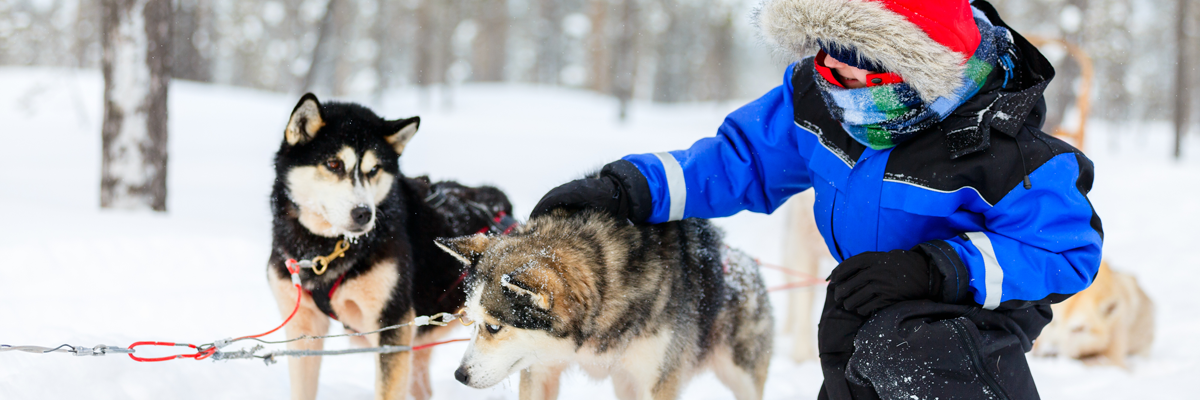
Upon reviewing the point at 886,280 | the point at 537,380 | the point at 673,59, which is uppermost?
the point at 886,280

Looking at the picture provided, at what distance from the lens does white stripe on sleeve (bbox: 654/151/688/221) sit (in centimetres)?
216

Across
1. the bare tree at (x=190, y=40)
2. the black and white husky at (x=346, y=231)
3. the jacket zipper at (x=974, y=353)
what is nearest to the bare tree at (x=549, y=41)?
the bare tree at (x=190, y=40)

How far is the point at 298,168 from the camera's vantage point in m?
2.39

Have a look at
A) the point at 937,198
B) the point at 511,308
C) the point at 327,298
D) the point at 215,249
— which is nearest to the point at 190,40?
the point at 215,249

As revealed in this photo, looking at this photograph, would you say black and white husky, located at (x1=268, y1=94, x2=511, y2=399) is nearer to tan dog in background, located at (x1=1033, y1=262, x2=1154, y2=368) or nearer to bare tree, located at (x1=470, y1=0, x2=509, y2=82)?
tan dog in background, located at (x1=1033, y1=262, x2=1154, y2=368)

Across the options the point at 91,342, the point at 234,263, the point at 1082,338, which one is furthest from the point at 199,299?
the point at 1082,338

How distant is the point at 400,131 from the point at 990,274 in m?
1.99

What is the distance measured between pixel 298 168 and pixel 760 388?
1.90 m

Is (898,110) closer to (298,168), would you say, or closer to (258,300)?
(298,168)

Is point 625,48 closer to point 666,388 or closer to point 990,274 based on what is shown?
point 666,388

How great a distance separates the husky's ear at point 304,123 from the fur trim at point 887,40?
1.61 meters

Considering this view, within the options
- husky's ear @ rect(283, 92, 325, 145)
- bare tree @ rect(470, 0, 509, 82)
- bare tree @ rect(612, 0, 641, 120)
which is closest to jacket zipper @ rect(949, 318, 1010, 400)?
husky's ear @ rect(283, 92, 325, 145)

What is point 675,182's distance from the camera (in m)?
2.16

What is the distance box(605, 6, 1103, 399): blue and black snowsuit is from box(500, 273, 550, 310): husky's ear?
0.78 metres
